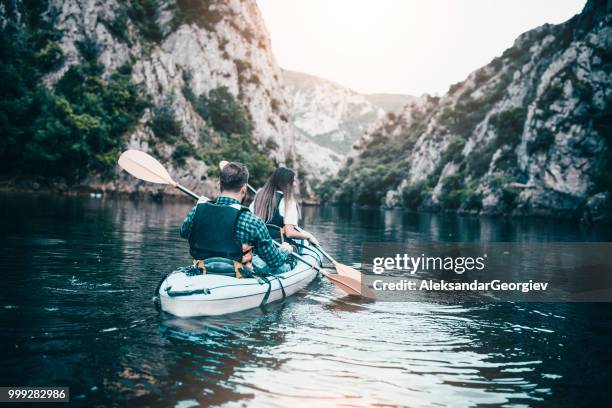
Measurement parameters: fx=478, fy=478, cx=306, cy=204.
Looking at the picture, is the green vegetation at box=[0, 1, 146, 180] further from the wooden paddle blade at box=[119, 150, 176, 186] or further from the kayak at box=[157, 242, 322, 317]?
the kayak at box=[157, 242, 322, 317]

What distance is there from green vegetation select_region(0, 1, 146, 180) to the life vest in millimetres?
49203

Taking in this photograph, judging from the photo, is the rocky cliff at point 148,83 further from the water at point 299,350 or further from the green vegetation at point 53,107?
the water at point 299,350

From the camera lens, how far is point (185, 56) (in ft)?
285

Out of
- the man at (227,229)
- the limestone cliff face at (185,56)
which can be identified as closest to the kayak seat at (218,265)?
the man at (227,229)

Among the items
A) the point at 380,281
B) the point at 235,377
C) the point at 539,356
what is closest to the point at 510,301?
Result: the point at 380,281

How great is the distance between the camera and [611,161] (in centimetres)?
4750

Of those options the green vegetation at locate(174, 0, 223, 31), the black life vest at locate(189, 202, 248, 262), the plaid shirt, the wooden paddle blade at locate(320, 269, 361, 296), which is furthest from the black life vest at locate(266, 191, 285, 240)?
the green vegetation at locate(174, 0, 223, 31)

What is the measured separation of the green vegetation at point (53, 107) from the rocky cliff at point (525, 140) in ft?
160

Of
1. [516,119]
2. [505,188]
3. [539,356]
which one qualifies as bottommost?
[539,356]

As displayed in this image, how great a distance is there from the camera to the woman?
344 inches

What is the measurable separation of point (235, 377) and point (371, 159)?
450 feet

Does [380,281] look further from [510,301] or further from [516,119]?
[516,119]

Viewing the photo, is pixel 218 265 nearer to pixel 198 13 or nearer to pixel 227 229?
pixel 227 229

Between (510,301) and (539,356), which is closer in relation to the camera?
(539,356)
